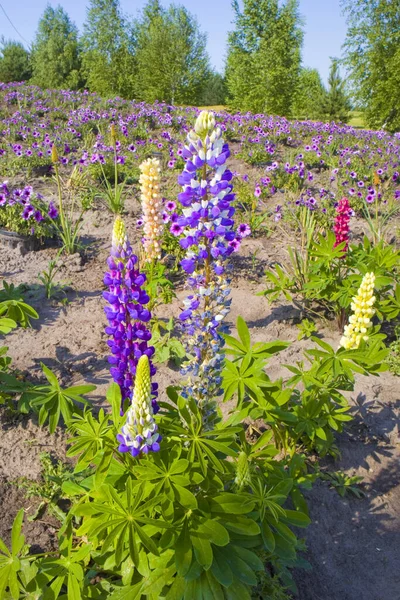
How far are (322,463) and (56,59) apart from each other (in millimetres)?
39687

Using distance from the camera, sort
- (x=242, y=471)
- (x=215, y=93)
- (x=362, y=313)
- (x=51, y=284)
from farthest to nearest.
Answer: (x=215, y=93) → (x=51, y=284) → (x=362, y=313) → (x=242, y=471)

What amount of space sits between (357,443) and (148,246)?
6.81 ft

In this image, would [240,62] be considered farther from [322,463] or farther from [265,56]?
[322,463]

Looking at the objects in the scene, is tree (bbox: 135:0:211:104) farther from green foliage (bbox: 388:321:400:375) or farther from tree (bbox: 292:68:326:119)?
green foliage (bbox: 388:321:400:375)

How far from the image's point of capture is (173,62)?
3128cm

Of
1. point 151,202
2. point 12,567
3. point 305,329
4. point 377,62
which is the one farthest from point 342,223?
point 377,62

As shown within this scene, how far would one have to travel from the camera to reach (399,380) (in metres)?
3.50

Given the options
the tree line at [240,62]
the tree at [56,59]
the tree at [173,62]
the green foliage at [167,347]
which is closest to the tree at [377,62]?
the tree line at [240,62]

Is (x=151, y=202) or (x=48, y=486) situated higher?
(x=151, y=202)

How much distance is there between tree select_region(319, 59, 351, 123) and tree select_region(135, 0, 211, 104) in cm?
894

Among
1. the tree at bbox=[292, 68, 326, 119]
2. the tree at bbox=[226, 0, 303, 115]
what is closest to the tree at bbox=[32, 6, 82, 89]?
the tree at bbox=[226, 0, 303, 115]

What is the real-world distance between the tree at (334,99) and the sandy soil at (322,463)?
87.3 ft

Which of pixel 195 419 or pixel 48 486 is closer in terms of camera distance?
pixel 195 419

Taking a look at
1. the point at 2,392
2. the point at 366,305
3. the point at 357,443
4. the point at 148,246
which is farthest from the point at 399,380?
the point at 2,392
